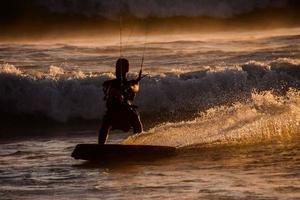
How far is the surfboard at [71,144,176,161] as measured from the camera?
15.6 metres

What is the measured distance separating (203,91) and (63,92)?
3.01 meters

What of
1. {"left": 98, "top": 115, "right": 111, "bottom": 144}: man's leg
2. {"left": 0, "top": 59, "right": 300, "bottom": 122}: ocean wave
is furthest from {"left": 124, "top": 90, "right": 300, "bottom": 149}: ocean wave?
{"left": 0, "top": 59, "right": 300, "bottom": 122}: ocean wave

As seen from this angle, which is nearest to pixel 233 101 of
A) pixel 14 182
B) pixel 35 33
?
pixel 14 182

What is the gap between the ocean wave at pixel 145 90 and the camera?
2306 cm

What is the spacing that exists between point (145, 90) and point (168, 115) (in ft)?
4.49

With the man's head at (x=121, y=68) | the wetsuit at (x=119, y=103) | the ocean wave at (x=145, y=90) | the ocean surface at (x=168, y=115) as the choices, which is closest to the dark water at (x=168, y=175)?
the ocean surface at (x=168, y=115)

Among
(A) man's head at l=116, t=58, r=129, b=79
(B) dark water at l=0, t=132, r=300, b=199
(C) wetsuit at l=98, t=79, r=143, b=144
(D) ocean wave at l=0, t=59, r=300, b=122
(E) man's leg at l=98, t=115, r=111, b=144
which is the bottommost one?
(D) ocean wave at l=0, t=59, r=300, b=122

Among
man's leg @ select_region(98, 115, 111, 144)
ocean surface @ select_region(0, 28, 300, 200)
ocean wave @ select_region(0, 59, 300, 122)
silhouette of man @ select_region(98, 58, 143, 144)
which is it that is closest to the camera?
ocean surface @ select_region(0, 28, 300, 200)

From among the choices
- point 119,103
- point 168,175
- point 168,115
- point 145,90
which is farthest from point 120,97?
point 145,90

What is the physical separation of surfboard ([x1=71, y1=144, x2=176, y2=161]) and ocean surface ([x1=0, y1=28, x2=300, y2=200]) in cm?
11

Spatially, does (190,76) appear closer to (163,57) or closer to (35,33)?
→ (163,57)

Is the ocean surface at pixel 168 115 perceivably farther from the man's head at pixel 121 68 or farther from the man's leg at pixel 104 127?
the man's head at pixel 121 68

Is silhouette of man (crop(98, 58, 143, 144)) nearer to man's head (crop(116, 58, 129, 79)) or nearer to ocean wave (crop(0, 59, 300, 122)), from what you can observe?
man's head (crop(116, 58, 129, 79))

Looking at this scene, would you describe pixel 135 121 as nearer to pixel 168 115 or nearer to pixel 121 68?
pixel 121 68
